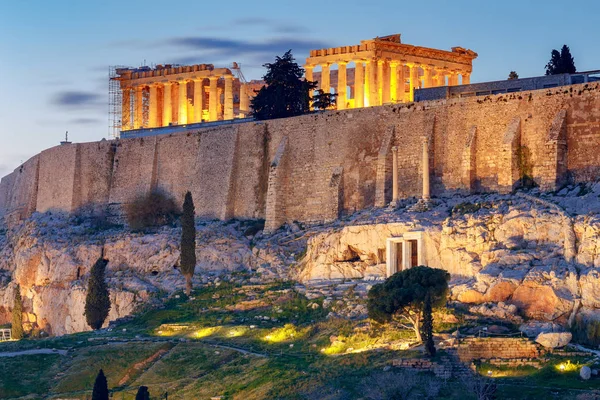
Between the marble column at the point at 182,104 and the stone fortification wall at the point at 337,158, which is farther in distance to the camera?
the marble column at the point at 182,104

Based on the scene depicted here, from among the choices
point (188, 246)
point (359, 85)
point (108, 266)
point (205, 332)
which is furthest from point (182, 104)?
point (205, 332)

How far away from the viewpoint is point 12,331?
7900 cm

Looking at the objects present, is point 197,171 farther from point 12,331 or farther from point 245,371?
point 245,371

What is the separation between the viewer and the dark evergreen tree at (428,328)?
2041 inches

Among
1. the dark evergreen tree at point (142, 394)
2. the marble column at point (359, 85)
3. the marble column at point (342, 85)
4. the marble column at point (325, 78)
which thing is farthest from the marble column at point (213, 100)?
the dark evergreen tree at point (142, 394)

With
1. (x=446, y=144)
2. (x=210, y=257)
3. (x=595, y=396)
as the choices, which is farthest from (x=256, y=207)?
(x=595, y=396)

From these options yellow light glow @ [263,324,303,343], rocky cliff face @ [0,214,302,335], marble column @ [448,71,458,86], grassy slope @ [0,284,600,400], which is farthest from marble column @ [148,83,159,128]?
yellow light glow @ [263,324,303,343]

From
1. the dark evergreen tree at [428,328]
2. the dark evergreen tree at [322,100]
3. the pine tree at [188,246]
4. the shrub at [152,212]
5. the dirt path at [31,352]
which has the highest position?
the dark evergreen tree at [322,100]

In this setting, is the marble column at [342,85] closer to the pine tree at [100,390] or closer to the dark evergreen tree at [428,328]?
the dark evergreen tree at [428,328]

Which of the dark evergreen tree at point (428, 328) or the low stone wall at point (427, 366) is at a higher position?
the dark evergreen tree at point (428, 328)

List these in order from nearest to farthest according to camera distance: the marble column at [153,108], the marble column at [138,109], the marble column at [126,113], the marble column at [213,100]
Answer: the marble column at [213,100]
the marble column at [153,108]
the marble column at [138,109]
the marble column at [126,113]

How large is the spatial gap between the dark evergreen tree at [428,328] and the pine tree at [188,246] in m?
21.1

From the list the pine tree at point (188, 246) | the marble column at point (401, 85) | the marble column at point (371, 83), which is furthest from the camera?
the marble column at point (401, 85)

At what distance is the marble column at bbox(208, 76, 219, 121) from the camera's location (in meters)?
95.0
